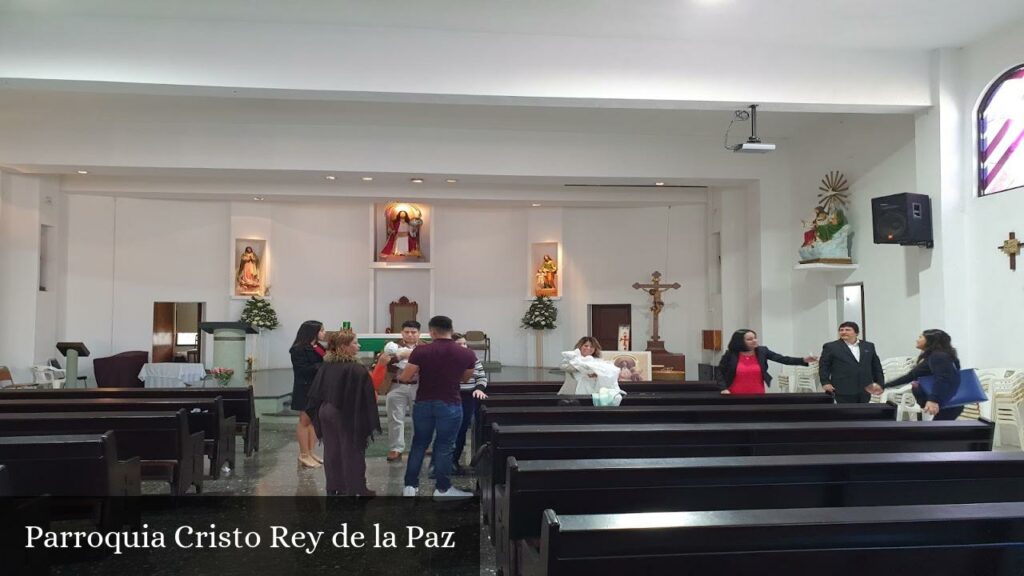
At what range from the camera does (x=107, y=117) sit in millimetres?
10008

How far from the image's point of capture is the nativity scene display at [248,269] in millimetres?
14398

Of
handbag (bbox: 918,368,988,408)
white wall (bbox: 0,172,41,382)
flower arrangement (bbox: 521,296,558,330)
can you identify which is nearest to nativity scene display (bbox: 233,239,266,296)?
white wall (bbox: 0,172,41,382)

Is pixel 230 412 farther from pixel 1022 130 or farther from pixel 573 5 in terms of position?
pixel 1022 130

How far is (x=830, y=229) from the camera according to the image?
966cm

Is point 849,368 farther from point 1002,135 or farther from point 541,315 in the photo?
point 541,315

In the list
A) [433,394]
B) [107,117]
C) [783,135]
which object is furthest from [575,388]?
[107,117]

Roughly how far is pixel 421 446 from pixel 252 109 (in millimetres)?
6509

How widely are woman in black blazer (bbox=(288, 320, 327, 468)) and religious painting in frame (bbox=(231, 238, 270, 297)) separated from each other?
8805mm

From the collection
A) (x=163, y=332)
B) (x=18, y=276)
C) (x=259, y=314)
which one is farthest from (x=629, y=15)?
(x=163, y=332)

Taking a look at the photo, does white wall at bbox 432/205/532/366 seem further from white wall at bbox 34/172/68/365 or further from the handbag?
the handbag

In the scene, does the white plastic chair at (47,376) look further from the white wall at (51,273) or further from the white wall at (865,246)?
the white wall at (865,246)

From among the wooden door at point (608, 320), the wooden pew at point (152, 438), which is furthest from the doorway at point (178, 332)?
the wooden pew at point (152, 438)

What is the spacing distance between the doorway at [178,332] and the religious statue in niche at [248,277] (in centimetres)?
95

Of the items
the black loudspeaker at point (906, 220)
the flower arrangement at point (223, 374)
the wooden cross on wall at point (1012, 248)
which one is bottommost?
the flower arrangement at point (223, 374)
